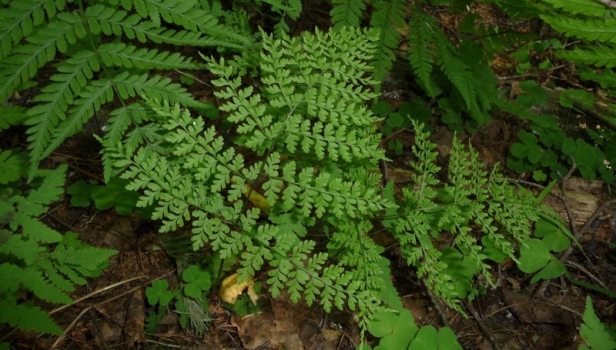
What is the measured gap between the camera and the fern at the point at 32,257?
7.11 feet

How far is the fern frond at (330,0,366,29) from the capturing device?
9.68 feet

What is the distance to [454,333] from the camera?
2.97m

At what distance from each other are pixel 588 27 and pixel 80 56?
241cm

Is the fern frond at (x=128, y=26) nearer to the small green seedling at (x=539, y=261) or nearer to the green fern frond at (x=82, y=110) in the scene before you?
the green fern frond at (x=82, y=110)

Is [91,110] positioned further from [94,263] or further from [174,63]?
[94,263]

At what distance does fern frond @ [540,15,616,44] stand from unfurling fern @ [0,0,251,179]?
4.73ft

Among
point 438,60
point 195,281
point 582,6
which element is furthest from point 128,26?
point 582,6

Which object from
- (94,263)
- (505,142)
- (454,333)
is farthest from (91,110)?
(505,142)

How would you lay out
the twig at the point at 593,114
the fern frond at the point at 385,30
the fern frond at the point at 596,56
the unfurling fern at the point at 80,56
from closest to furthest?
the fern frond at the point at 596,56 < the unfurling fern at the point at 80,56 < the fern frond at the point at 385,30 < the twig at the point at 593,114

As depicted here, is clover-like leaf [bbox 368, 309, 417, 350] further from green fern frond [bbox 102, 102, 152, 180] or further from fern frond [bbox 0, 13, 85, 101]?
fern frond [bbox 0, 13, 85, 101]

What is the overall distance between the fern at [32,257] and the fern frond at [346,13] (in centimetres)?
180

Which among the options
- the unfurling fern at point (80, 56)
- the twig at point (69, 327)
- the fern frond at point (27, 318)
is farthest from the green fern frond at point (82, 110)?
the twig at point (69, 327)

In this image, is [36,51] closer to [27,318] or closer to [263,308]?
[27,318]

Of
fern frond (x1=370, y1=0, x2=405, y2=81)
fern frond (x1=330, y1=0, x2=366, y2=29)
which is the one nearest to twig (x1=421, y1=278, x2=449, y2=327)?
fern frond (x1=370, y1=0, x2=405, y2=81)
